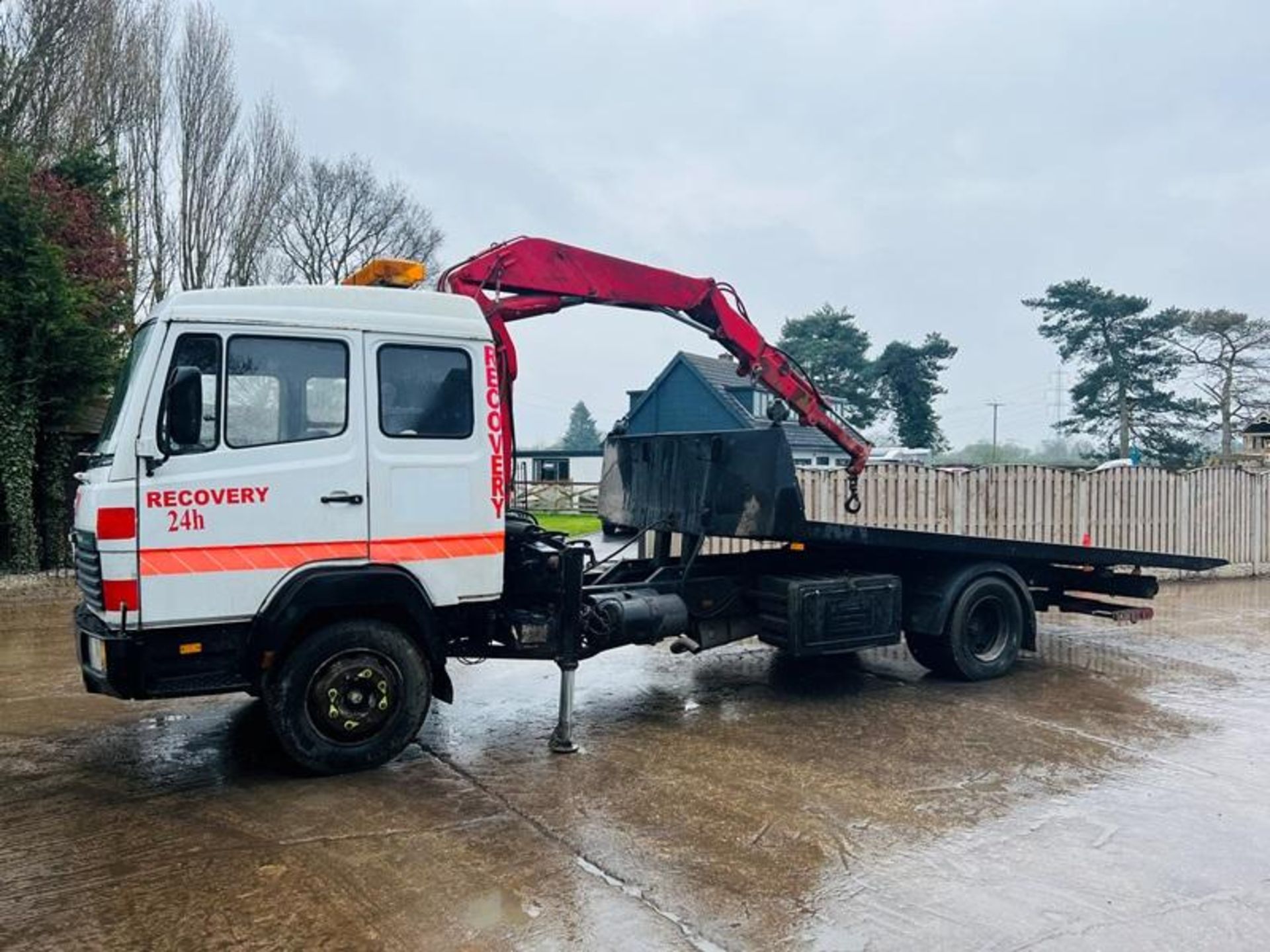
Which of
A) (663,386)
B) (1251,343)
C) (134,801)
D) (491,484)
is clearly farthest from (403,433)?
(1251,343)

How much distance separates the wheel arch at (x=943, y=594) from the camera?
7.92 m

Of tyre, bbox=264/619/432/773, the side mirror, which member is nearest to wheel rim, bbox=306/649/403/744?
tyre, bbox=264/619/432/773

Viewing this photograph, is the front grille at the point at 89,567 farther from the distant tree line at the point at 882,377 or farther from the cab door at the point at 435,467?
the distant tree line at the point at 882,377

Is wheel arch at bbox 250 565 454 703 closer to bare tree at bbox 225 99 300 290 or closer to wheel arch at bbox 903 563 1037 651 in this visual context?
wheel arch at bbox 903 563 1037 651

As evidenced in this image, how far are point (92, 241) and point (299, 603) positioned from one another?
13764 millimetres

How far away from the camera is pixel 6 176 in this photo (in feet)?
44.9

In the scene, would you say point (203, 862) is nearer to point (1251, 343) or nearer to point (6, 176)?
point (6, 176)

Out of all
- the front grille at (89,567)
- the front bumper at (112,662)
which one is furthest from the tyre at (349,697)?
the front grille at (89,567)

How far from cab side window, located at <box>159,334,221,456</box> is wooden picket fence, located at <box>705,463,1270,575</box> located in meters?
10.6

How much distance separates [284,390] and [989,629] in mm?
6378

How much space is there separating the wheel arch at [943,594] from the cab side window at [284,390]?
5075 millimetres

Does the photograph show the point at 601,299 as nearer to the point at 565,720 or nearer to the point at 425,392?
the point at 425,392

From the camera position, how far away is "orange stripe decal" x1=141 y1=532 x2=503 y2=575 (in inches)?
199

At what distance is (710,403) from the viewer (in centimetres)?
3725
